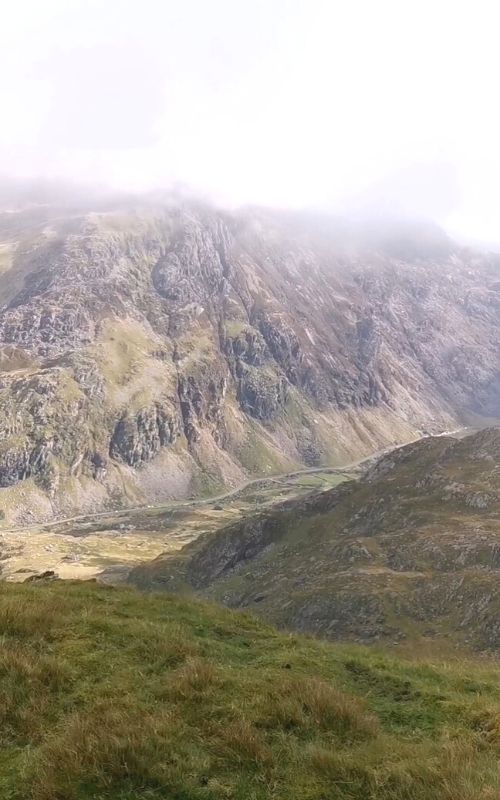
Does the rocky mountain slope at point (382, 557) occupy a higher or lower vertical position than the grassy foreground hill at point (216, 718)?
lower

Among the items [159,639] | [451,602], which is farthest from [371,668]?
[451,602]

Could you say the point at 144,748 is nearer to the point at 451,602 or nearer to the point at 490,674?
the point at 490,674

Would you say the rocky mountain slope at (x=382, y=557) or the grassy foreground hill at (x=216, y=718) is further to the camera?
the rocky mountain slope at (x=382, y=557)

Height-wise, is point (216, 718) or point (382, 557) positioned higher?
point (216, 718)

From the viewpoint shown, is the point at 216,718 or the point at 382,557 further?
the point at 382,557
